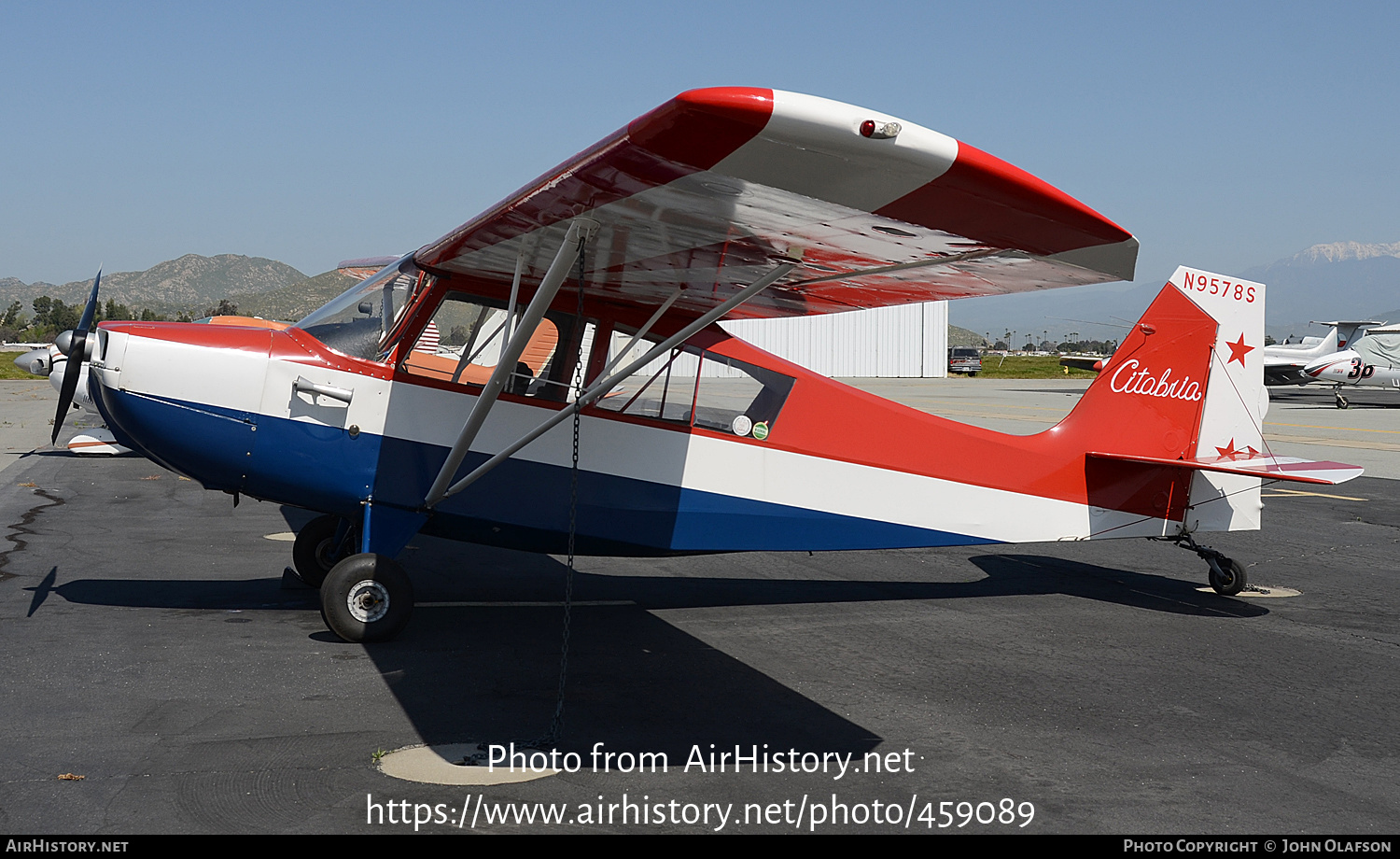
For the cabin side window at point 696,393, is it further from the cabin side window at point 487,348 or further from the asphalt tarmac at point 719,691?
the asphalt tarmac at point 719,691

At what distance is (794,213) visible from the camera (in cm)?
380

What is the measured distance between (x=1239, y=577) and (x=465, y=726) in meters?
6.06

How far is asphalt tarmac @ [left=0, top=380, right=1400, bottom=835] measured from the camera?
361 centimetres

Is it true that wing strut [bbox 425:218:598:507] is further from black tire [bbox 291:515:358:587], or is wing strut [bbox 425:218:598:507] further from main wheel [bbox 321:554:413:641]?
black tire [bbox 291:515:358:587]

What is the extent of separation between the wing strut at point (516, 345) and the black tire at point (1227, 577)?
5.63 metres

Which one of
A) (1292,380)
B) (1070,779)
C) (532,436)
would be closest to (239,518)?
(532,436)

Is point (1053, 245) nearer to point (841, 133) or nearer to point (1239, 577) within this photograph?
point (841, 133)

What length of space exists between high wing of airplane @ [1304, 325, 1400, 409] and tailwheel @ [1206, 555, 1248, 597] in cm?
3225

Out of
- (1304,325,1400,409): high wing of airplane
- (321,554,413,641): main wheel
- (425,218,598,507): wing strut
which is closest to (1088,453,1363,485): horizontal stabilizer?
(425,218,598,507): wing strut

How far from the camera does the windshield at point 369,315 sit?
5988 mm

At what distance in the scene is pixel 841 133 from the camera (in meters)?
2.83

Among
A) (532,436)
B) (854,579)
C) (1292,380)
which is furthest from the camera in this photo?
(1292,380)

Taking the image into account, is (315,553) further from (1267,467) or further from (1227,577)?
(1267,467)

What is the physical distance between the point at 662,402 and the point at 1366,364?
38069mm
